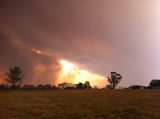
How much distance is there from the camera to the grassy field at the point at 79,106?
3962 centimetres

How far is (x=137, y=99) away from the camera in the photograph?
1993 inches

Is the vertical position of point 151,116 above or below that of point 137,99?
below

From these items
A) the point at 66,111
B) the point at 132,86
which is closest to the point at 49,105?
the point at 66,111

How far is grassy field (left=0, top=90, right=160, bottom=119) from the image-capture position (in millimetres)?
39625

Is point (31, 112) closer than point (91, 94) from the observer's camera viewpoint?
Yes

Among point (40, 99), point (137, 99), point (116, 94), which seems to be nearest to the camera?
point (40, 99)

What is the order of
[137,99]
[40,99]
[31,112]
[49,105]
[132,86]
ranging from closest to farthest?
[31,112] < [49,105] < [40,99] < [137,99] < [132,86]

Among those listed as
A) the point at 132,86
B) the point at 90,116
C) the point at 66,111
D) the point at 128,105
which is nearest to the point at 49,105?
the point at 66,111

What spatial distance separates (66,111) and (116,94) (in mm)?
14952

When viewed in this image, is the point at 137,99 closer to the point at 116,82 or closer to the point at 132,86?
the point at 132,86

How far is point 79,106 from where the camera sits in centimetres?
4375

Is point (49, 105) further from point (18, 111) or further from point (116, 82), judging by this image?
point (116, 82)

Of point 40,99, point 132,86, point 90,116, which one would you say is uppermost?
point 132,86

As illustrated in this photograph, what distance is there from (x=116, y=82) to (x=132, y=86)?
6.84 metres
